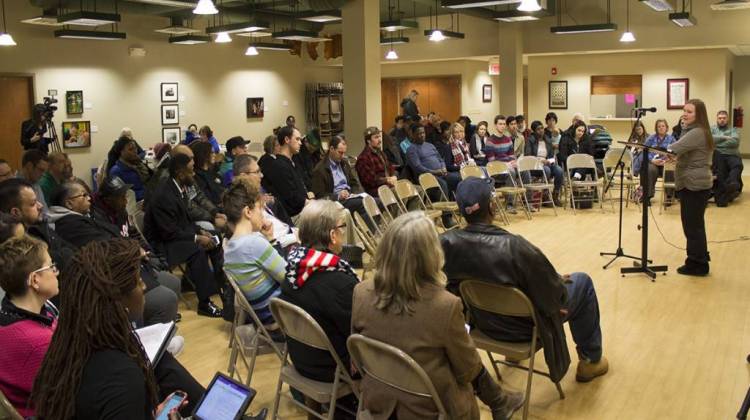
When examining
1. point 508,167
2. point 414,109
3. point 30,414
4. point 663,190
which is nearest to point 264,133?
point 414,109

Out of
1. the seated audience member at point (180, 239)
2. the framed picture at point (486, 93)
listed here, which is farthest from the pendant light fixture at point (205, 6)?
the framed picture at point (486, 93)

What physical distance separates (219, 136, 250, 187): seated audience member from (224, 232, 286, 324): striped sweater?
→ 3673 mm

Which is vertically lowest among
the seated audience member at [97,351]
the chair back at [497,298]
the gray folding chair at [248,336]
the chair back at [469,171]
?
the gray folding chair at [248,336]

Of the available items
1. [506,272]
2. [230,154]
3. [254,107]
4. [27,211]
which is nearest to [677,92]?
[254,107]

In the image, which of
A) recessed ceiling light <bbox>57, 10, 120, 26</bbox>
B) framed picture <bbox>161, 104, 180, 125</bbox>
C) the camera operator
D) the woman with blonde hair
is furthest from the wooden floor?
framed picture <bbox>161, 104, 180, 125</bbox>

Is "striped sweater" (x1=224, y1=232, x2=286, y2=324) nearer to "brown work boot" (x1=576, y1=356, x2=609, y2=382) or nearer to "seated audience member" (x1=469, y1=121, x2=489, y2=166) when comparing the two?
"brown work boot" (x1=576, y1=356, x2=609, y2=382)

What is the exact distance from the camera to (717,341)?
4934 millimetres

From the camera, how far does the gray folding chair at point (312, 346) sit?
2.98 meters

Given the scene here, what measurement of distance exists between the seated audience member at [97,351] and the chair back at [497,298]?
6.09 ft

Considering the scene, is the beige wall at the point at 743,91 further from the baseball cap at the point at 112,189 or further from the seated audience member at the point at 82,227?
the seated audience member at the point at 82,227

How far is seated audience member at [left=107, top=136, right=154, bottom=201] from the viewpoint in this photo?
24.9 ft

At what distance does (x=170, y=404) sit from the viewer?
2369 millimetres

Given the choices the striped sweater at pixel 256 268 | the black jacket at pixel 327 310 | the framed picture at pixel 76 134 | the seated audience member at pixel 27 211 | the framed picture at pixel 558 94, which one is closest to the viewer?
the black jacket at pixel 327 310

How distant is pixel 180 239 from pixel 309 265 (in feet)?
9.65
